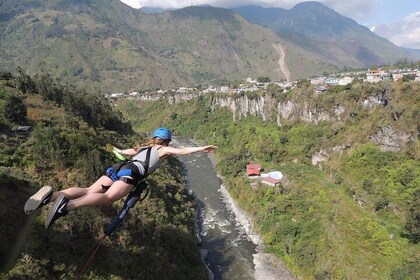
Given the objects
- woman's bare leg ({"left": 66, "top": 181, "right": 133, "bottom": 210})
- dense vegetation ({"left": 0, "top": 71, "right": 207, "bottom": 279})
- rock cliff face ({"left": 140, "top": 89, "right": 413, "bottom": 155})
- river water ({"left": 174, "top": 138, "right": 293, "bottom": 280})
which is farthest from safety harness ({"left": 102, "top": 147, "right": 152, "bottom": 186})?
rock cliff face ({"left": 140, "top": 89, "right": 413, "bottom": 155})

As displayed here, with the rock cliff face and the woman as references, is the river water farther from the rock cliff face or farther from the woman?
the woman

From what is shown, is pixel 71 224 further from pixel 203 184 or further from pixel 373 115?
pixel 373 115

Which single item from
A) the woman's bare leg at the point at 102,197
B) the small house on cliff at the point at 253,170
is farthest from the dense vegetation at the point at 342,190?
the woman's bare leg at the point at 102,197

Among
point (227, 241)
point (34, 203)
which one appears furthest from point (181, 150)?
point (227, 241)

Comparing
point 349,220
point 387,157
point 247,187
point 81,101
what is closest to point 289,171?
point 247,187

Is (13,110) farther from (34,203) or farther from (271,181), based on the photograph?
(34,203)
